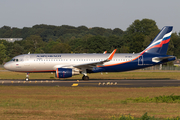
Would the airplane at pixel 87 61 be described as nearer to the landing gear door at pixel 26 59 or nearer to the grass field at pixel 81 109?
the landing gear door at pixel 26 59

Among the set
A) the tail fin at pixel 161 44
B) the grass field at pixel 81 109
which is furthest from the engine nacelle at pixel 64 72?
the grass field at pixel 81 109

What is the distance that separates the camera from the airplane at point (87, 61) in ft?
135

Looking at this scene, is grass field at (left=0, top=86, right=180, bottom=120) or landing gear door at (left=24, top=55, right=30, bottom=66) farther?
landing gear door at (left=24, top=55, right=30, bottom=66)

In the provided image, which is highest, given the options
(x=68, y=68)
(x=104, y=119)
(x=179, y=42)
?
(x=179, y=42)

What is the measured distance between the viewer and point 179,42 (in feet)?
431

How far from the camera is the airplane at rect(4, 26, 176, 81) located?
41.2 meters

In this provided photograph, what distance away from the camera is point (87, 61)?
42.5 metres

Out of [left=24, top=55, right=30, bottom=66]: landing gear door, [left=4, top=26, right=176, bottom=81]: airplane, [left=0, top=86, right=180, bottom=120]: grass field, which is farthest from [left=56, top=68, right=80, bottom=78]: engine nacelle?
[left=0, top=86, right=180, bottom=120]: grass field

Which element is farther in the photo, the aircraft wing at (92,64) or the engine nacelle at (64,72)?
the aircraft wing at (92,64)

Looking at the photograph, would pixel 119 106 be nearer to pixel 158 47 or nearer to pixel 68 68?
pixel 68 68

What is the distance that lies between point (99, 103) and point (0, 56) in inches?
4191

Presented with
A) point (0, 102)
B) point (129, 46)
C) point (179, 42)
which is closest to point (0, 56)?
point (129, 46)

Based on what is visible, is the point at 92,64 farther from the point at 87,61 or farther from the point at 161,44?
the point at 161,44

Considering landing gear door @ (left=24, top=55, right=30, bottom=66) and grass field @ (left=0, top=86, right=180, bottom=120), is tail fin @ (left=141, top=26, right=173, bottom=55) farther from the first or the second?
grass field @ (left=0, top=86, right=180, bottom=120)
